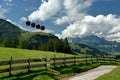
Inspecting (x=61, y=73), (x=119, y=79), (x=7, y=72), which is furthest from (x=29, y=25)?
(x=119, y=79)

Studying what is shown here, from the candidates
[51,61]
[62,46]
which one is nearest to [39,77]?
[51,61]

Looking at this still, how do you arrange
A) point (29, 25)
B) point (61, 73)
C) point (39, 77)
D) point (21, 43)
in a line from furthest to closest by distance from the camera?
point (21, 43), point (61, 73), point (29, 25), point (39, 77)

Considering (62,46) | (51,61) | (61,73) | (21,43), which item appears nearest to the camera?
(61,73)

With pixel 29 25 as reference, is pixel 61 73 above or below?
below

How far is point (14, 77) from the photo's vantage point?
937 inches

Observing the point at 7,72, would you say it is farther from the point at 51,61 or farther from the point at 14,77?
the point at 51,61

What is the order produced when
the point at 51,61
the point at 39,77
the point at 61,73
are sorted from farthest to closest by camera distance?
the point at 51,61, the point at 61,73, the point at 39,77

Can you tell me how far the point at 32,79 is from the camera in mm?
23406

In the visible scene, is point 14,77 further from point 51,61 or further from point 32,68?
point 51,61

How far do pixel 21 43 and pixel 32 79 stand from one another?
419ft

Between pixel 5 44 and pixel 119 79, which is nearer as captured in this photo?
pixel 119 79

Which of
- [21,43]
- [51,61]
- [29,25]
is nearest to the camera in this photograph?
[29,25]

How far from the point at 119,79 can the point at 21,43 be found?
417 feet

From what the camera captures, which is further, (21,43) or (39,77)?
(21,43)
